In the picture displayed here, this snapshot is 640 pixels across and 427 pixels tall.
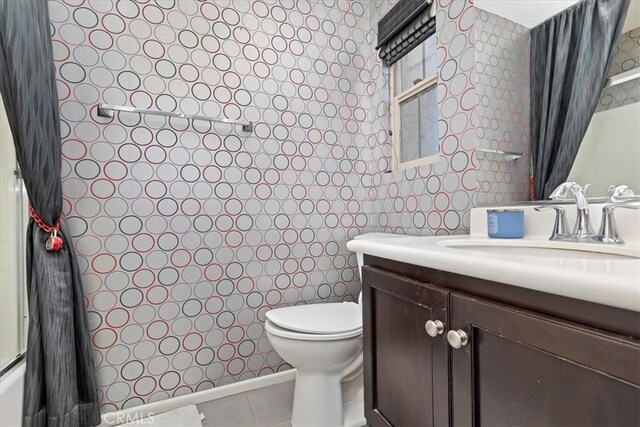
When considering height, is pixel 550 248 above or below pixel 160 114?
below

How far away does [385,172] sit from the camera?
6.04ft

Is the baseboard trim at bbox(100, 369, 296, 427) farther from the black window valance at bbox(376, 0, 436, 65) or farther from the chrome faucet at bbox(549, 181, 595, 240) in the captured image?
the black window valance at bbox(376, 0, 436, 65)

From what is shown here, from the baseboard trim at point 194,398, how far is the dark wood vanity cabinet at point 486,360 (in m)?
0.77

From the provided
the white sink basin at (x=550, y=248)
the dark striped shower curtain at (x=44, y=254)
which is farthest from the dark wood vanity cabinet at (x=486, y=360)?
the dark striped shower curtain at (x=44, y=254)

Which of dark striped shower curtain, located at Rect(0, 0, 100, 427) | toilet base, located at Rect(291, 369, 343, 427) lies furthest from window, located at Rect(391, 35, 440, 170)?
dark striped shower curtain, located at Rect(0, 0, 100, 427)

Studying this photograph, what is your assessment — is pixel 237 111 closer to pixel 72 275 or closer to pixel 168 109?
pixel 168 109

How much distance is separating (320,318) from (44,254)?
3.50ft

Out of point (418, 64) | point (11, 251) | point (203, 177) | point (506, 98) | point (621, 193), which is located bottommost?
point (11, 251)

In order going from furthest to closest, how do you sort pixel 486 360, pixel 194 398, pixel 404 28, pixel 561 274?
pixel 404 28
pixel 194 398
pixel 486 360
pixel 561 274

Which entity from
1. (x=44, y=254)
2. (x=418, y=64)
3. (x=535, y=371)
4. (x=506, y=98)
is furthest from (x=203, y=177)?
(x=535, y=371)

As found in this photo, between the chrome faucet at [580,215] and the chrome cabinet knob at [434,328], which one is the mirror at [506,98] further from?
the chrome cabinet knob at [434,328]

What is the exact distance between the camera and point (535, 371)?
1.75ft

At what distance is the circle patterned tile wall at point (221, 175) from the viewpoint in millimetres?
1369

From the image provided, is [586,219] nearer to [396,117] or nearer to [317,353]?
[317,353]
